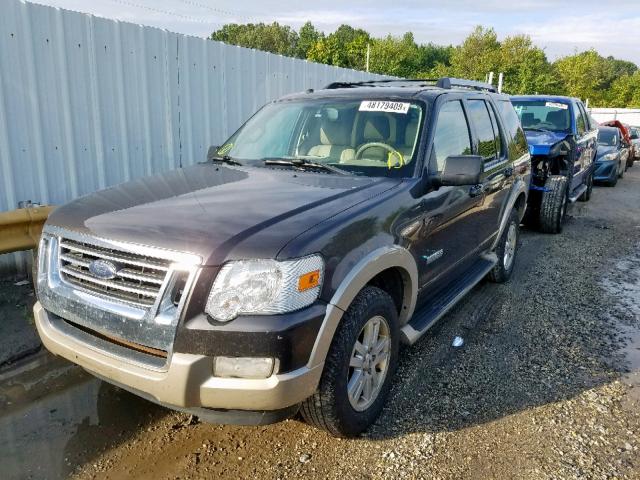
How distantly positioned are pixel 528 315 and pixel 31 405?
389cm

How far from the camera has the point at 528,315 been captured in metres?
4.60

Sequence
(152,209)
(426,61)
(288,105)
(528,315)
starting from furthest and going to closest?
(426,61)
(528,315)
(288,105)
(152,209)

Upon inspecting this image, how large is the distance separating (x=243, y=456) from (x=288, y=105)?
2680mm

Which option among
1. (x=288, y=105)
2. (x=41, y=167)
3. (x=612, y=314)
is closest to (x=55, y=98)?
(x=41, y=167)

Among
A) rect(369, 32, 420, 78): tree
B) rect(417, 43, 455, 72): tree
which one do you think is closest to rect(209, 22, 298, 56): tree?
rect(417, 43, 455, 72): tree

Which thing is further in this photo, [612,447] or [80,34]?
[80,34]

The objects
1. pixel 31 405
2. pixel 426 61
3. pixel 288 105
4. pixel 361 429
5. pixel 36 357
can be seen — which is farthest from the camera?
pixel 426 61

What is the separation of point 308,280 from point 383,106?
1.85 m

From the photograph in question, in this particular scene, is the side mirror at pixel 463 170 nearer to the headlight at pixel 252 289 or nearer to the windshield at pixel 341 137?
the windshield at pixel 341 137

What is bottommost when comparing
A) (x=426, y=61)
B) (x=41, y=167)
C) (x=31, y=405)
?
(x=31, y=405)

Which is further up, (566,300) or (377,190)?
(377,190)

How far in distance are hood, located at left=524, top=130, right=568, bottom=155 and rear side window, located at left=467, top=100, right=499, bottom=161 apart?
10.8 feet

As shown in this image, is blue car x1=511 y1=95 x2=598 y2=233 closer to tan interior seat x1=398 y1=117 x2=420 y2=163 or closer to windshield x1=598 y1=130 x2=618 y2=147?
tan interior seat x1=398 y1=117 x2=420 y2=163

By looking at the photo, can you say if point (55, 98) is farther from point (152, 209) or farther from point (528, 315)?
point (528, 315)
